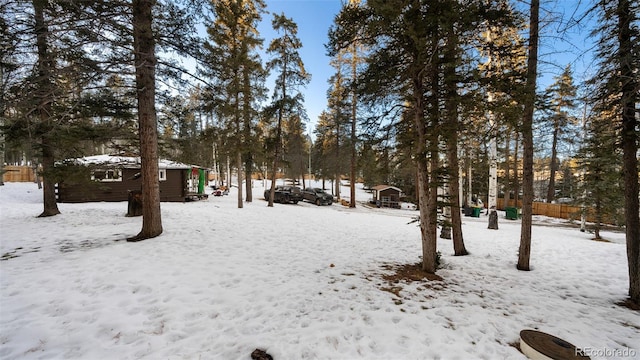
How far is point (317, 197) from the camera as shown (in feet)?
73.0

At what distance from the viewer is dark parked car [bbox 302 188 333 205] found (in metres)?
22.2

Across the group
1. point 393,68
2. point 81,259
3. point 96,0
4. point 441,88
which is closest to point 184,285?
point 81,259

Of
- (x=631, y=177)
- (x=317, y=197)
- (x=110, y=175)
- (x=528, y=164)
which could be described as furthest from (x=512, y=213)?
(x=110, y=175)

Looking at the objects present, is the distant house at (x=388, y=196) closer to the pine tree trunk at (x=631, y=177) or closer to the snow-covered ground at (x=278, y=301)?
the snow-covered ground at (x=278, y=301)

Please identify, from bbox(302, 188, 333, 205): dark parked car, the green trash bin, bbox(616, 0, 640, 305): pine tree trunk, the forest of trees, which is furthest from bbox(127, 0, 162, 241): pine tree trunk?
the green trash bin

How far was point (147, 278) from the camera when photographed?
4246 millimetres

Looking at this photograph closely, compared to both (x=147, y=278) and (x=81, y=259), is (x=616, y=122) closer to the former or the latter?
(x=147, y=278)

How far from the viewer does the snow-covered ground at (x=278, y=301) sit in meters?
2.85

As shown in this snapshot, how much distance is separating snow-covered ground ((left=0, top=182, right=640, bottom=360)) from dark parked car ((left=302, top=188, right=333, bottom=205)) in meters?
15.0

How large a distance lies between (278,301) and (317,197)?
18389 mm

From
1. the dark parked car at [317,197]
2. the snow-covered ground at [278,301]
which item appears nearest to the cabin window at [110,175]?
the snow-covered ground at [278,301]

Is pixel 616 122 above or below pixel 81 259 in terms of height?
above

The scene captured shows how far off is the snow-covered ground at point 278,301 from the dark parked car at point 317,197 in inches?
589

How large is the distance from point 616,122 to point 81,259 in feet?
34.0
